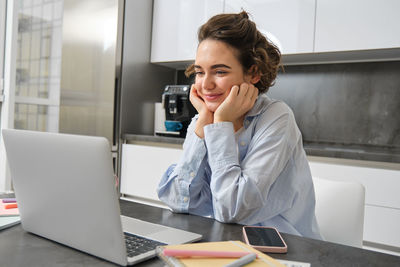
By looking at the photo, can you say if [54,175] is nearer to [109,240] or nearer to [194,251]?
[109,240]

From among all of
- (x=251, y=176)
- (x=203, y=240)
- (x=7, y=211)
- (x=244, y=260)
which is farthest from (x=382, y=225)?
(x=7, y=211)

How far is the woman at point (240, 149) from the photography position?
955 mm

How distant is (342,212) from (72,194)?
0.76 meters

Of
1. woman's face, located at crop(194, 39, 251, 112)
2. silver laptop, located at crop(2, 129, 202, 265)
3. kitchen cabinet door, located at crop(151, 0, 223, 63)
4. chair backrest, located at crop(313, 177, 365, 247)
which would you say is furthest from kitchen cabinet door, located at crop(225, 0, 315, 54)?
silver laptop, located at crop(2, 129, 202, 265)

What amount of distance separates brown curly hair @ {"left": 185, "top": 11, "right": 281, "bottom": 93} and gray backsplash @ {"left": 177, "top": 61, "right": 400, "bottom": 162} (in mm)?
1229

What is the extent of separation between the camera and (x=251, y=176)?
0.95 metres

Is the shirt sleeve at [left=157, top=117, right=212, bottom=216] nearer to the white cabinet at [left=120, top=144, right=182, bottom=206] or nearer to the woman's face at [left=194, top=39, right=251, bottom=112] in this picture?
the woman's face at [left=194, top=39, right=251, bottom=112]

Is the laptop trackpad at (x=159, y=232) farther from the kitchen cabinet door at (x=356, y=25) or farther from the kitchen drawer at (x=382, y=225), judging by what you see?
the kitchen cabinet door at (x=356, y=25)

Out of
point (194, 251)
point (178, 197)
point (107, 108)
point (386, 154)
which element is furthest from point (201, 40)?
point (107, 108)

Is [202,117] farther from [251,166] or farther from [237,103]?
[251,166]

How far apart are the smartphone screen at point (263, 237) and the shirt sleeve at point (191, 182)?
1.07ft

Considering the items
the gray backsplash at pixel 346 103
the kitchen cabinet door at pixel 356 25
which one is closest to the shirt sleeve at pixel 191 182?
the gray backsplash at pixel 346 103

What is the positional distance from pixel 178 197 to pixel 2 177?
231 centimetres

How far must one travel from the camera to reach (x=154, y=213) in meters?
0.91
